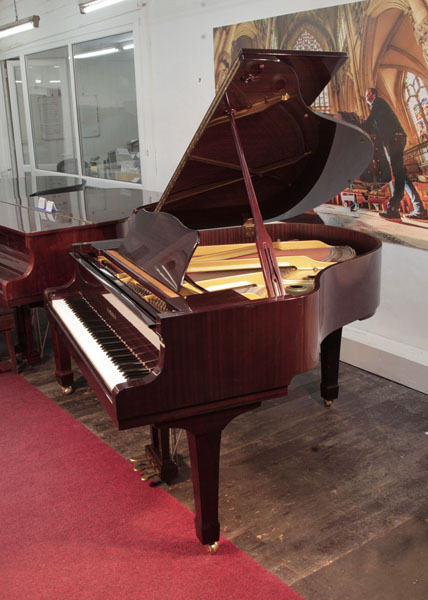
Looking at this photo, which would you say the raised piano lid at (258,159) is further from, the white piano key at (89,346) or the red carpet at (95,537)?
the red carpet at (95,537)

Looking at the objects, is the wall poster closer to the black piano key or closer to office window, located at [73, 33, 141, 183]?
the black piano key

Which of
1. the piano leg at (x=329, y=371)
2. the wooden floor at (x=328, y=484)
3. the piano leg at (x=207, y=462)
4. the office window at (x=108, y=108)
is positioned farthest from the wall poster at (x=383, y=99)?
the office window at (x=108, y=108)

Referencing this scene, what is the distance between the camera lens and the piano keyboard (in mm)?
2256

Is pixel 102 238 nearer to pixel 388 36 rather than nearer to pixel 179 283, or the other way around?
pixel 179 283

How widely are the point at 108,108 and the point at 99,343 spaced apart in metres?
5.01

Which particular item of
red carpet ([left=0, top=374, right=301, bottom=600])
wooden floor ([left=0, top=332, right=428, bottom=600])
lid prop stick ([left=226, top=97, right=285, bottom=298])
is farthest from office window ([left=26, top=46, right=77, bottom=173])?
lid prop stick ([left=226, top=97, right=285, bottom=298])

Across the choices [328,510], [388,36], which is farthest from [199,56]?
[328,510]

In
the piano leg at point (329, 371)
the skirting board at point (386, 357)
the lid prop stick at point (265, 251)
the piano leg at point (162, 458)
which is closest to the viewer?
the lid prop stick at point (265, 251)

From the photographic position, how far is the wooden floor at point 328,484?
234 cm

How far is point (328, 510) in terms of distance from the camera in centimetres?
270

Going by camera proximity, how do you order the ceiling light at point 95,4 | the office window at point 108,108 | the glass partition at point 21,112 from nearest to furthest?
the ceiling light at point 95,4
the office window at point 108,108
the glass partition at point 21,112

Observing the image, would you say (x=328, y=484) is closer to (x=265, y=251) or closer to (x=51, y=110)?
(x=265, y=251)

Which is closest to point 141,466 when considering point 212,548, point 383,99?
point 212,548

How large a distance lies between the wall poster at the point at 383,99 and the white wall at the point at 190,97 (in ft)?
0.50
